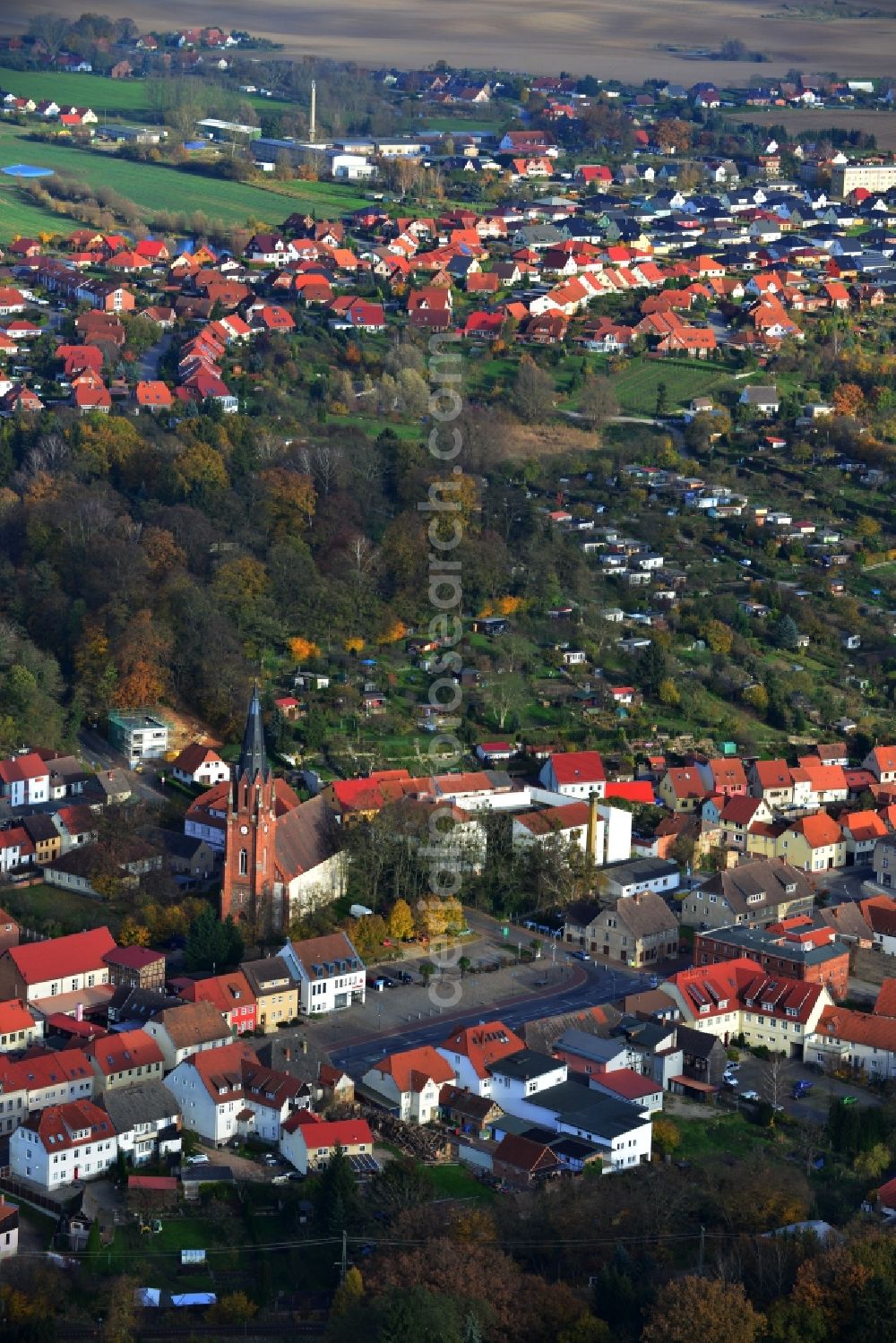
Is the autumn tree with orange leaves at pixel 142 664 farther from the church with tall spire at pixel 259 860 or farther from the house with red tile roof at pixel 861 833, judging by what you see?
the house with red tile roof at pixel 861 833

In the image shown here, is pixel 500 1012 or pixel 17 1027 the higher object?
pixel 17 1027

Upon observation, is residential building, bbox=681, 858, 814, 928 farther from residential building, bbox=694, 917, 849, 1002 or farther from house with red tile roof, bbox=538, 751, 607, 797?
house with red tile roof, bbox=538, 751, 607, 797

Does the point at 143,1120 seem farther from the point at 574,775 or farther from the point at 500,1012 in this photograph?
the point at 574,775

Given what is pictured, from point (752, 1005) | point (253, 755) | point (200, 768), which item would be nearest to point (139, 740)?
point (200, 768)

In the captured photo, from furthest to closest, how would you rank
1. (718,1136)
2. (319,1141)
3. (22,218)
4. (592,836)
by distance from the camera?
(22,218)
(592,836)
(718,1136)
(319,1141)

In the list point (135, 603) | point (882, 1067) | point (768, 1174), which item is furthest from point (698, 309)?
point (768, 1174)

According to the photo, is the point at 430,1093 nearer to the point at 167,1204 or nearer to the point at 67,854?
the point at 167,1204
